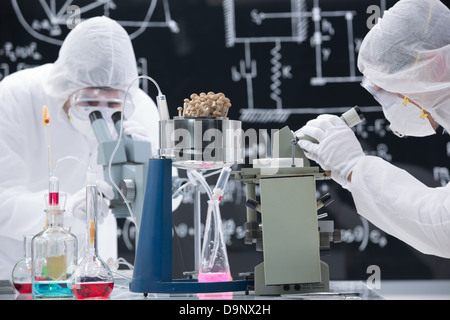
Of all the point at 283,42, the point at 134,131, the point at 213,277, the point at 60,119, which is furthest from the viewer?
the point at 283,42

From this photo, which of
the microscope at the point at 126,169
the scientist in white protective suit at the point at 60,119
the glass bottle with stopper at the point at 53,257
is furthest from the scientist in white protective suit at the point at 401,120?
the scientist in white protective suit at the point at 60,119

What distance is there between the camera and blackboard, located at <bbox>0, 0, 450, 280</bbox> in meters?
3.43

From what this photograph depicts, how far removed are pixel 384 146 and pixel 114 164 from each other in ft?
6.45

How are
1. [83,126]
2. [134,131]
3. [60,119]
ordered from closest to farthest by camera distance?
[134,131]
[83,126]
[60,119]

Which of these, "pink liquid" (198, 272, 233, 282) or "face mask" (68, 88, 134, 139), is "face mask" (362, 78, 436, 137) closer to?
"pink liquid" (198, 272, 233, 282)

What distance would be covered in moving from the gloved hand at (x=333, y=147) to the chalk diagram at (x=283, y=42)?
73.1 inches

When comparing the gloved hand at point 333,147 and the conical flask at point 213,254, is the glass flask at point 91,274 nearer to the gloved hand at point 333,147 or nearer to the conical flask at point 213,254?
the conical flask at point 213,254

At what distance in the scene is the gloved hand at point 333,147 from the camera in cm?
162

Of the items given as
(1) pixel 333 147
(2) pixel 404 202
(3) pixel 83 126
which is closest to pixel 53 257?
(1) pixel 333 147

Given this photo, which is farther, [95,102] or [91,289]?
[95,102]

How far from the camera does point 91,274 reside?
54.1 inches

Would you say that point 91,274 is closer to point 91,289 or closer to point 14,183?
point 91,289

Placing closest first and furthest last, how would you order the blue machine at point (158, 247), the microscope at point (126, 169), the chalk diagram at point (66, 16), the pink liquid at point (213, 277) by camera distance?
the blue machine at point (158, 247)
the pink liquid at point (213, 277)
the microscope at point (126, 169)
the chalk diagram at point (66, 16)

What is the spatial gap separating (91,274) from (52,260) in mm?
127
